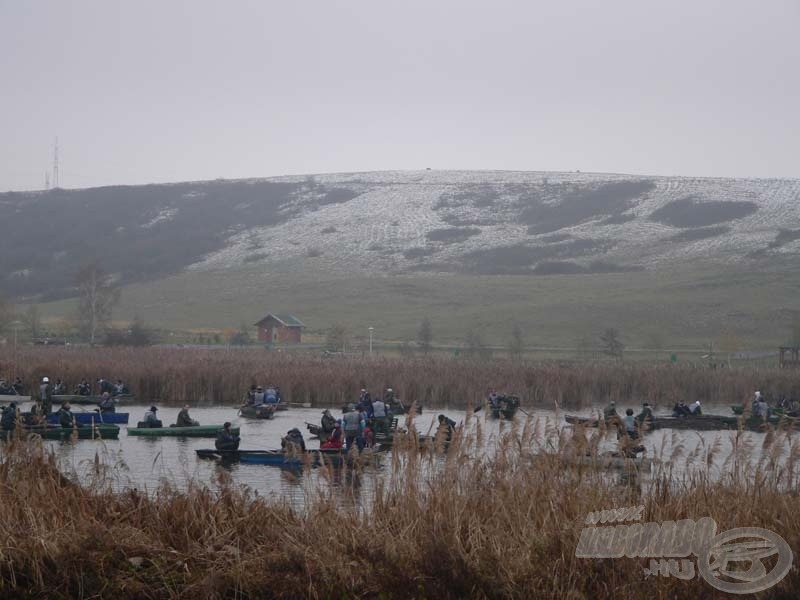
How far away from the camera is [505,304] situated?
329ft

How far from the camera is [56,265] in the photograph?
453 feet

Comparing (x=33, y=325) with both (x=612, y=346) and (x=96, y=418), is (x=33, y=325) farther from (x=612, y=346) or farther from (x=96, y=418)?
(x=96, y=418)

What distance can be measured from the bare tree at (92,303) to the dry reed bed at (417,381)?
35522mm

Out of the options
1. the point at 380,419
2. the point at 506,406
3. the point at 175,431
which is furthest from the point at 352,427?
the point at 506,406

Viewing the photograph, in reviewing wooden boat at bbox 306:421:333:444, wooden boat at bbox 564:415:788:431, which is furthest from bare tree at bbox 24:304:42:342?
wooden boat at bbox 564:415:788:431

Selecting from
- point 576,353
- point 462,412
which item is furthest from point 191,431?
point 576,353

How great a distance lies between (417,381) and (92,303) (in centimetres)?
4831

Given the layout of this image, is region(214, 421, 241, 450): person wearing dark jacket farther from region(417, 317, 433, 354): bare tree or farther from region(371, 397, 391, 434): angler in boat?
region(417, 317, 433, 354): bare tree

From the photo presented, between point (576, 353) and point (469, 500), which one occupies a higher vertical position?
point (469, 500)

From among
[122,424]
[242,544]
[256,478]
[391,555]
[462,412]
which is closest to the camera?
→ [391,555]

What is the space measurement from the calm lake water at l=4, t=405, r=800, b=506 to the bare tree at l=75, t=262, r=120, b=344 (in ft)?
147

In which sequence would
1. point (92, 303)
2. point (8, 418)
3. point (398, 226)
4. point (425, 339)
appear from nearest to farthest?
point (8, 418) < point (425, 339) < point (92, 303) < point (398, 226)

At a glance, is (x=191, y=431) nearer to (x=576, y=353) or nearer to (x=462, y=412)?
(x=462, y=412)

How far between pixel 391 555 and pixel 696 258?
113 meters
